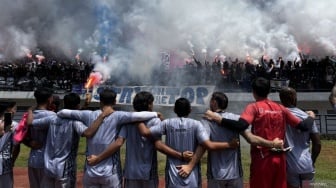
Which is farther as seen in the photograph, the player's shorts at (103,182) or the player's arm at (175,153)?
the player's shorts at (103,182)

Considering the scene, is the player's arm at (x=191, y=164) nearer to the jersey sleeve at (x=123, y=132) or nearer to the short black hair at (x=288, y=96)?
the jersey sleeve at (x=123, y=132)

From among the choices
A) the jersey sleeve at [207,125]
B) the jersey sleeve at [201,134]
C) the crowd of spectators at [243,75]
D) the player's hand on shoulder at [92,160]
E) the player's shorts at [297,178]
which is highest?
the crowd of spectators at [243,75]

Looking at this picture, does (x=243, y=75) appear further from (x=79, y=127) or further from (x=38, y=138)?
(x=79, y=127)

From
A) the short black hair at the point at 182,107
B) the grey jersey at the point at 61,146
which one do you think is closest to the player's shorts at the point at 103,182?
the grey jersey at the point at 61,146

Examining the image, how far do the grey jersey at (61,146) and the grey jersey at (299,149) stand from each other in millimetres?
2453

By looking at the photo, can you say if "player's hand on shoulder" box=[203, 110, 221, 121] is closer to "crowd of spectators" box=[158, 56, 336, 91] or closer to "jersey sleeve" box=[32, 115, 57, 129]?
"jersey sleeve" box=[32, 115, 57, 129]

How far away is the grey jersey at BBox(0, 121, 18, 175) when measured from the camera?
5795 mm

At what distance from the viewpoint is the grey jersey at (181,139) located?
5141 mm

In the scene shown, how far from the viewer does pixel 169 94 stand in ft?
65.9

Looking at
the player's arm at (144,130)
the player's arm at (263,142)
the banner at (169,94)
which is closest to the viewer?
the player's arm at (263,142)

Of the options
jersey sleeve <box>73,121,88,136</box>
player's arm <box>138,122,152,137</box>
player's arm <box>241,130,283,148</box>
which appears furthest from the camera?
jersey sleeve <box>73,121,88,136</box>

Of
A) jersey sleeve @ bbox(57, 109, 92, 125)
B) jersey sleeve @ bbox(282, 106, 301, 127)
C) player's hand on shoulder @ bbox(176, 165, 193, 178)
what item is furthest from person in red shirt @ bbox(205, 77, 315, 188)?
jersey sleeve @ bbox(57, 109, 92, 125)

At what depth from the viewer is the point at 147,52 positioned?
2639 cm

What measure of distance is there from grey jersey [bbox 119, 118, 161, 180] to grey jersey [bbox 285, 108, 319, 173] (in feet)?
5.24
